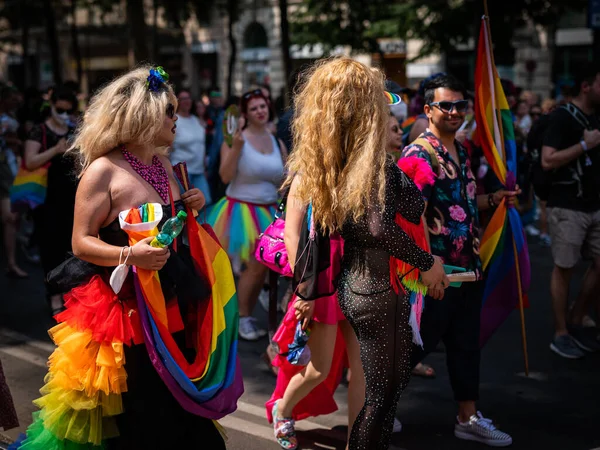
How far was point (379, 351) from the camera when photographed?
3330 millimetres

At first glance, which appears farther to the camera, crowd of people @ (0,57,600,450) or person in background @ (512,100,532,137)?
person in background @ (512,100,532,137)

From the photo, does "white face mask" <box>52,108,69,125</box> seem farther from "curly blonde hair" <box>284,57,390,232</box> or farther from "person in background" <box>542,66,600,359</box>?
"curly blonde hair" <box>284,57,390,232</box>

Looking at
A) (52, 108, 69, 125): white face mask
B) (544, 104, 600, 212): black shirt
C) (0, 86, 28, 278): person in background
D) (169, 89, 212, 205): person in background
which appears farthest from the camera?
(0, 86, 28, 278): person in background

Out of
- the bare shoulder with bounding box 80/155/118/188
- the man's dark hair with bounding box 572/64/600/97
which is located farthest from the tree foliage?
the bare shoulder with bounding box 80/155/118/188

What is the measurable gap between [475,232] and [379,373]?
1.44 meters

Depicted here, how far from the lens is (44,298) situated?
8.00 m

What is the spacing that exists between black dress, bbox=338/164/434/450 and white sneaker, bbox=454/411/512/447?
1231 millimetres

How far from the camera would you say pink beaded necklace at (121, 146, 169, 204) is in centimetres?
341

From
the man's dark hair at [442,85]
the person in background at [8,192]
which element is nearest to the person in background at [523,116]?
the person in background at [8,192]

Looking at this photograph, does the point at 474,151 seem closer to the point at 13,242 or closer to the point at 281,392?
the point at 281,392

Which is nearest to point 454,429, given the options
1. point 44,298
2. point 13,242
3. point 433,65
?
point 44,298

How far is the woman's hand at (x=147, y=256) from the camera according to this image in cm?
318

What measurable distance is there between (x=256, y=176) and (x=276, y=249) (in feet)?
7.35

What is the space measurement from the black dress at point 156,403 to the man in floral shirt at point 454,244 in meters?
1.45
